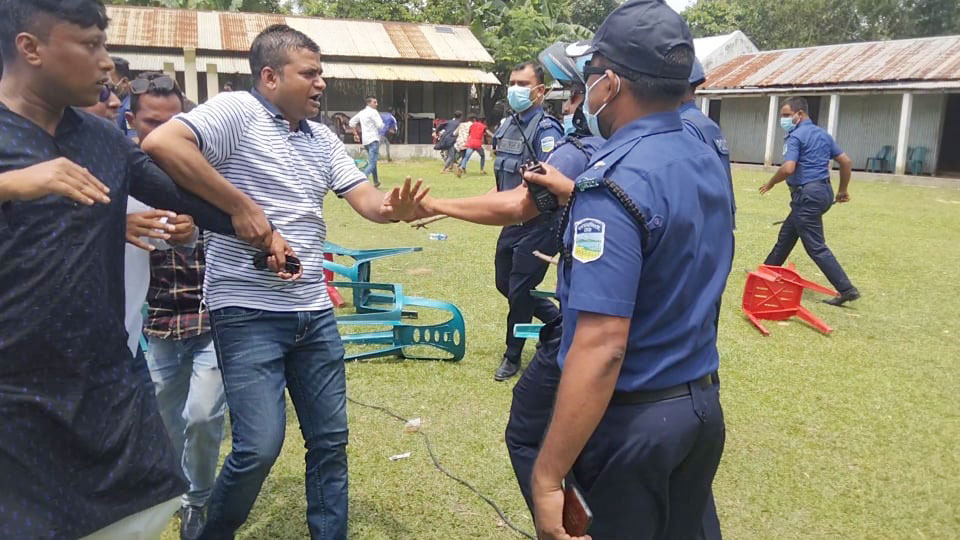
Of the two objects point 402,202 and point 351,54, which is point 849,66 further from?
point 402,202

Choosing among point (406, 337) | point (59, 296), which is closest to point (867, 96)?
point (406, 337)

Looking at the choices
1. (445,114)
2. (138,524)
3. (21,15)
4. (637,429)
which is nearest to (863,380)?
(637,429)

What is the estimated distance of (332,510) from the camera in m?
2.93

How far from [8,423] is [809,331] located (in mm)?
6553

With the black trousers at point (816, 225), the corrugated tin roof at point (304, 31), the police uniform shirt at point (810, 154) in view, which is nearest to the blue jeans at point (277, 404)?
the black trousers at point (816, 225)

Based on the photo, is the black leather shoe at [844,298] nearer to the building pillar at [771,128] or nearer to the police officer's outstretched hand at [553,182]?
the police officer's outstretched hand at [553,182]

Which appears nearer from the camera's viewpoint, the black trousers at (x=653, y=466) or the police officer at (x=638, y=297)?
the police officer at (x=638, y=297)

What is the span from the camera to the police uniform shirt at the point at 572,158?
11.7 ft

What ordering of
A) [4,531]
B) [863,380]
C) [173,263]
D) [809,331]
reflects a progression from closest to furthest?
[4,531] → [173,263] → [863,380] → [809,331]

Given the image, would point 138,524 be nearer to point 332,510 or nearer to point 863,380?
point 332,510

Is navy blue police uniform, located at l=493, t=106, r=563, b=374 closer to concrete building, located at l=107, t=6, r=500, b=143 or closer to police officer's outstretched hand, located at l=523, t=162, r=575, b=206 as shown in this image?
police officer's outstretched hand, located at l=523, t=162, r=575, b=206

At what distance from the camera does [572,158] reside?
142 inches

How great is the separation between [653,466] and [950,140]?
91.5ft

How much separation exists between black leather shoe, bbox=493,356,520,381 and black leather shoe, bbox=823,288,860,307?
161 inches
